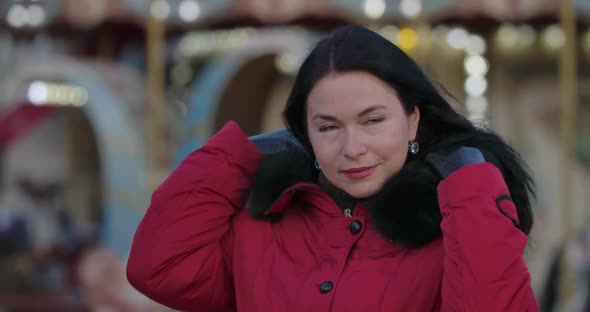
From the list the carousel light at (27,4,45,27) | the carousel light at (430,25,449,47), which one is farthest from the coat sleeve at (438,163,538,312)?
the carousel light at (27,4,45,27)

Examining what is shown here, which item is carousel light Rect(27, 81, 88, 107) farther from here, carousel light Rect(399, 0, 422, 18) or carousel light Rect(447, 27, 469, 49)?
carousel light Rect(447, 27, 469, 49)

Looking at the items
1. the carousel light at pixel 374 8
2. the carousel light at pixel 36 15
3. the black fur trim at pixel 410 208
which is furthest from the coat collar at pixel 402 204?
the carousel light at pixel 36 15

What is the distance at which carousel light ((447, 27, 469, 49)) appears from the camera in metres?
6.52

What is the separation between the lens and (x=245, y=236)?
1539mm

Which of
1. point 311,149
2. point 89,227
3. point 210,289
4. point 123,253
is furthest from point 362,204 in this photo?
point 89,227

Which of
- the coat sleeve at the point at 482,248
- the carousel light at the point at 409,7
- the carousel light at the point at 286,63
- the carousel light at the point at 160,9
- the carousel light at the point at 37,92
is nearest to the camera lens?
the coat sleeve at the point at 482,248

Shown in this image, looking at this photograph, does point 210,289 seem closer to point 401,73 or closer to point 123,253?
point 401,73

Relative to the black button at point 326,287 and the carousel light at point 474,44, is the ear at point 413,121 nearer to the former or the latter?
the black button at point 326,287

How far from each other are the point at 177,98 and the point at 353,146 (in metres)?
5.98

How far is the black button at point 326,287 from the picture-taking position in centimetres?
142

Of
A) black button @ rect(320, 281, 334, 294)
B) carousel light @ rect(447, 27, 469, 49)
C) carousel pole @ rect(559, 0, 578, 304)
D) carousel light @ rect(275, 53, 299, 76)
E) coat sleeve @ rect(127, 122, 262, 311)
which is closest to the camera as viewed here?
black button @ rect(320, 281, 334, 294)

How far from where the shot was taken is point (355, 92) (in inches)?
56.7

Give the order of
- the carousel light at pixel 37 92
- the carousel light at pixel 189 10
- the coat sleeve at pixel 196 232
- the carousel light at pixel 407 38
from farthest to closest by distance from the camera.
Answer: the carousel light at pixel 37 92
the carousel light at pixel 189 10
the carousel light at pixel 407 38
the coat sleeve at pixel 196 232

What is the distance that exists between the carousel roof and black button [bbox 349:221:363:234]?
4.66 metres
